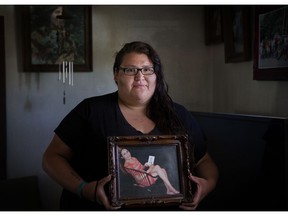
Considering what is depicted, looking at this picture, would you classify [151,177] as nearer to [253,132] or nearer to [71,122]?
[71,122]

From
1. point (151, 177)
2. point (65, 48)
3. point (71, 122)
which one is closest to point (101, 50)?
point (65, 48)

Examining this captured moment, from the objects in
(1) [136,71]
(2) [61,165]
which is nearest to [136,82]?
(1) [136,71]

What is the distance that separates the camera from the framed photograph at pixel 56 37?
73 centimetres

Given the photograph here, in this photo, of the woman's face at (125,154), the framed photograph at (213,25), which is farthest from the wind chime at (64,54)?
the framed photograph at (213,25)

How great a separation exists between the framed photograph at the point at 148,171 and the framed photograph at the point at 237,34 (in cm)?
31

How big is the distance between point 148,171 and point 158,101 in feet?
0.51

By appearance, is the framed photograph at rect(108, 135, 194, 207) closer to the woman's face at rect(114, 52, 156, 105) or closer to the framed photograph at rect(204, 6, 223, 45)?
the woman's face at rect(114, 52, 156, 105)

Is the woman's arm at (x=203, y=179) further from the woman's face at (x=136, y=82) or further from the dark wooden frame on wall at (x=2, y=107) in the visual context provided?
the dark wooden frame on wall at (x=2, y=107)

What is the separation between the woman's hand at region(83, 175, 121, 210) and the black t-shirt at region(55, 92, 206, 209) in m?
0.02

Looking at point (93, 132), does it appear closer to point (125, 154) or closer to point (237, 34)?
point (125, 154)

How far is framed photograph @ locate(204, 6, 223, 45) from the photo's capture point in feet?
2.55

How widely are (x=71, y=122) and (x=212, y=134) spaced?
341mm

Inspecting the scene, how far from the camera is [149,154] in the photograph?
2.08ft

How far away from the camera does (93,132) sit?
0.66 meters
